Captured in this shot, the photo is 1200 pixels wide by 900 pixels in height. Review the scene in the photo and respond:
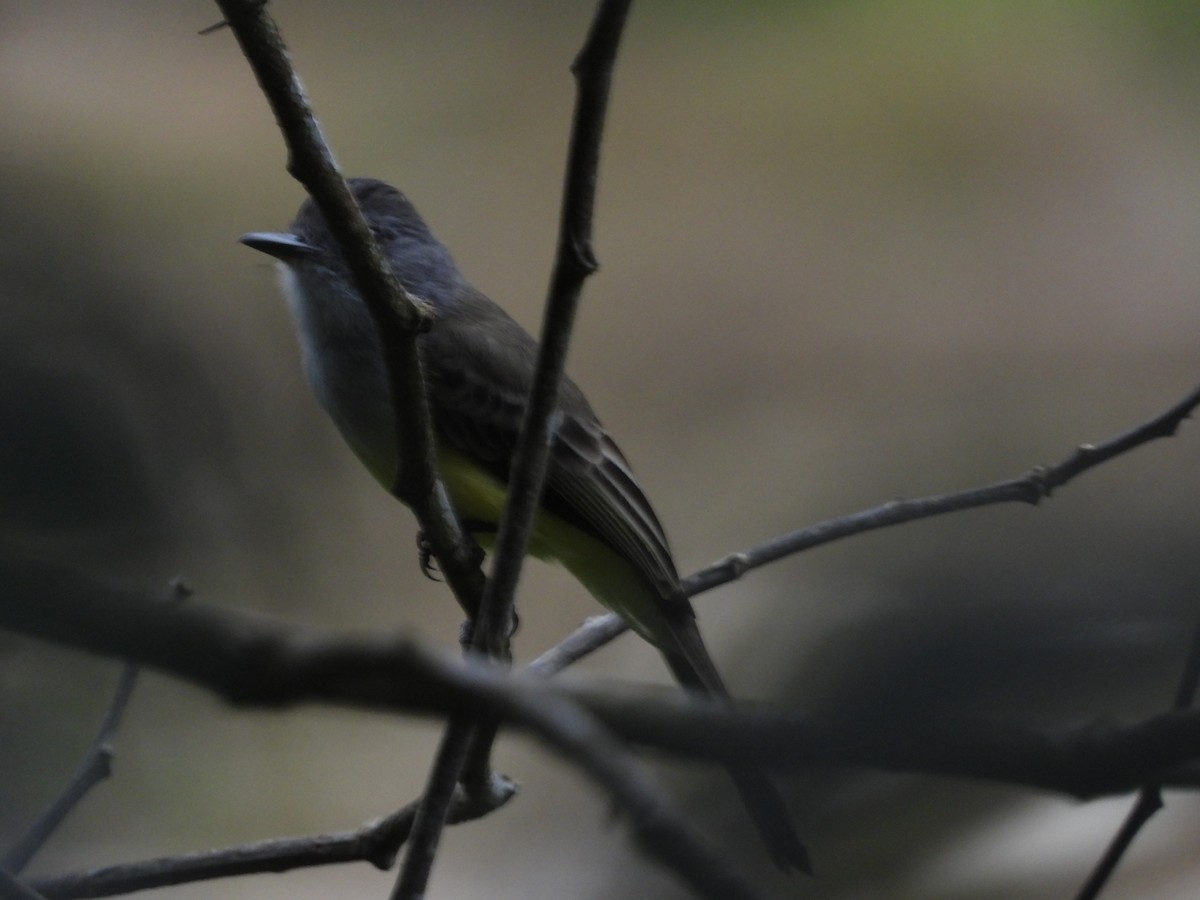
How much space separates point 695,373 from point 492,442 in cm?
165

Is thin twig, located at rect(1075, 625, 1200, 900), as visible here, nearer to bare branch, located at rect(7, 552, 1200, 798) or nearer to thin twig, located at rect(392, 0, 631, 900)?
bare branch, located at rect(7, 552, 1200, 798)

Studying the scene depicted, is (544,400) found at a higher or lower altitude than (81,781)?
higher

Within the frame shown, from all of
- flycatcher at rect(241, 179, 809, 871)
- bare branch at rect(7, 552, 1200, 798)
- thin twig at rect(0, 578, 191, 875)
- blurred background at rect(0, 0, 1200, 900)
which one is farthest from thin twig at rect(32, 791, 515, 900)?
bare branch at rect(7, 552, 1200, 798)

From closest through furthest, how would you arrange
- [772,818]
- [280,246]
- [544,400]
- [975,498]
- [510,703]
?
[510,703], [772,818], [544,400], [975,498], [280,246]

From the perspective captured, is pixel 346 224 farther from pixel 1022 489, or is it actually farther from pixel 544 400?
pixel 1022 489

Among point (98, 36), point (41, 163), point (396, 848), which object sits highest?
point (98, 36)

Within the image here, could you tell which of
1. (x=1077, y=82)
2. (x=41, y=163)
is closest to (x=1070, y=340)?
(x=1077, y=82)

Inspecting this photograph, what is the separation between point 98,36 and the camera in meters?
2.65

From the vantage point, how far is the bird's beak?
2318 millimetres

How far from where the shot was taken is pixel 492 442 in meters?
2.29

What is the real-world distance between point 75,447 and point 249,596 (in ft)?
1.31

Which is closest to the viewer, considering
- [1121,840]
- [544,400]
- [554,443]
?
[1121,840]

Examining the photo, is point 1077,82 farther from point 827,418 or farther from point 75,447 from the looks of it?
point 75,447

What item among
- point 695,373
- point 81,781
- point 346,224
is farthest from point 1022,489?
point 695,373
